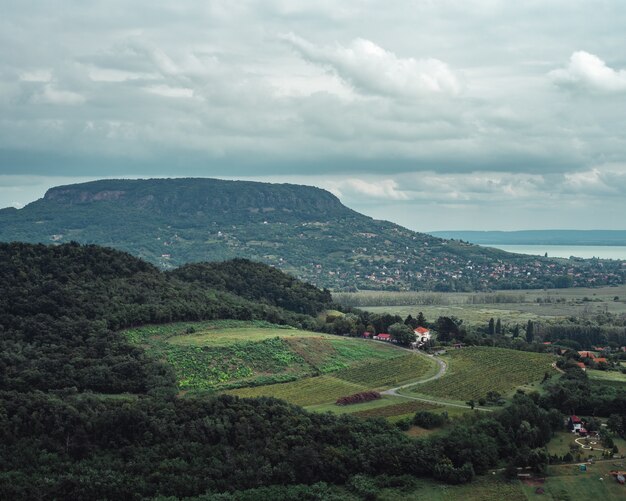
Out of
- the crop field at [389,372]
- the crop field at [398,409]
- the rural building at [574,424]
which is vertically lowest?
the rural building at [574,424]

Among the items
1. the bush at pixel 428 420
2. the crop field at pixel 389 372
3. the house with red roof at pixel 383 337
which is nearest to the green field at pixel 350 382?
the crop field at pixel 389 372

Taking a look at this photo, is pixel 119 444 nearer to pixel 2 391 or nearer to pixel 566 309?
pixel 2 391

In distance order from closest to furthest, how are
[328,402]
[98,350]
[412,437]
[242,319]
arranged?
1. [412,437]
2. [328,402]
3. [98,350]
4. [242,319]

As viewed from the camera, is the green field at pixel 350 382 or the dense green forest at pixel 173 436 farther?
the green field at pixel 350 382

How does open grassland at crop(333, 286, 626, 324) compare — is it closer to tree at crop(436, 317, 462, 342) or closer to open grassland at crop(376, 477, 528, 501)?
tree at crop(436, 317, 462, 342)

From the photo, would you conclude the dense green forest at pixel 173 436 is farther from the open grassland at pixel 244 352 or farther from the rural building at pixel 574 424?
the open grassland at pixel 244 352

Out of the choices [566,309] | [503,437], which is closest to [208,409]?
[503,437]

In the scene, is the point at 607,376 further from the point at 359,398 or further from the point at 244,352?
the point at 244,352
